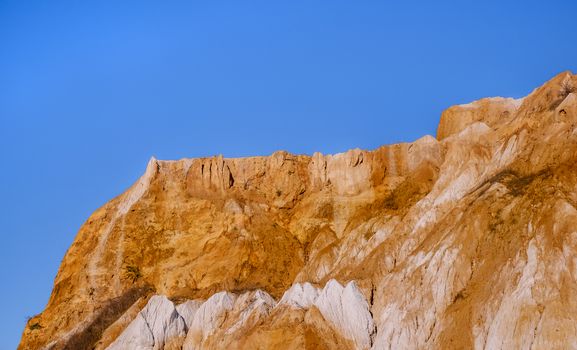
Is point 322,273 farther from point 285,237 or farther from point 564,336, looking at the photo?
point 564,336

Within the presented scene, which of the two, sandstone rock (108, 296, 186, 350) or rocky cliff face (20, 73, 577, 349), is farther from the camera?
sandstone rock (108, 296, 186, 350)

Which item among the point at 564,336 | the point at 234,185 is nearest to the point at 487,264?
the point at 564,336

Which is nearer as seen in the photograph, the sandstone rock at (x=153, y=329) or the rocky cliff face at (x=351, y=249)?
the rocky cliff face at (x=351, y=249)

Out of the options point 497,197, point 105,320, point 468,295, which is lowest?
point 468,295

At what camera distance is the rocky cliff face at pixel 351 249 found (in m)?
54.4

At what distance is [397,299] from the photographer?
58.8 meters

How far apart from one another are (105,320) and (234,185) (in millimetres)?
13339

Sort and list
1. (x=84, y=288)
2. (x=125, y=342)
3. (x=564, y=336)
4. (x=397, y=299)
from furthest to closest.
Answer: (x=84, y=288), (x=125, y=342), (x=397, y=299), (x=564, y=336)

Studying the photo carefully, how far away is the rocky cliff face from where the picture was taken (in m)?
54.4

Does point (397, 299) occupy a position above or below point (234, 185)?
below

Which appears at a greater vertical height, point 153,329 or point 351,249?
point 351,249

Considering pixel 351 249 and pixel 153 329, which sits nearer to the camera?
pixel 153 329

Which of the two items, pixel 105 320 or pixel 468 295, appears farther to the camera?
pixel 105 320

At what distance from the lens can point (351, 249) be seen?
220ft
